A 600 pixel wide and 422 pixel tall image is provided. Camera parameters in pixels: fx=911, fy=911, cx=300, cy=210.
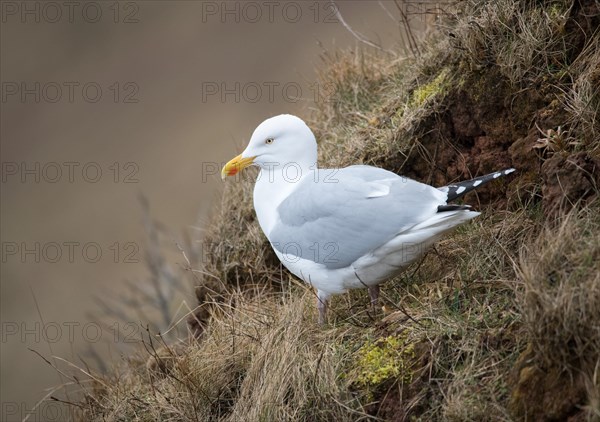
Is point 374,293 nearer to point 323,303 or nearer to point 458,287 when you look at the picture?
point 323,303

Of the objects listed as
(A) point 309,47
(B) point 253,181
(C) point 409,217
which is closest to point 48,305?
(A) point 309,47

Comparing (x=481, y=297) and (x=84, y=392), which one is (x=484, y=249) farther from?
(x=84, y=392)

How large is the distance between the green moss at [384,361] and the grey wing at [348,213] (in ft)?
1.56

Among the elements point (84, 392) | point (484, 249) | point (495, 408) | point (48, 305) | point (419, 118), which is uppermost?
→ point (419, 118)

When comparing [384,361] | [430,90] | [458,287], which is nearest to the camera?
[384,361]

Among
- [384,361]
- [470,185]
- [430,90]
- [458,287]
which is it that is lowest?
[384,361]

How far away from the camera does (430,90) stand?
19.4 ft

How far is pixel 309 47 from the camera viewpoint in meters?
17.3

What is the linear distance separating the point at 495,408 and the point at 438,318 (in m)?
0.66

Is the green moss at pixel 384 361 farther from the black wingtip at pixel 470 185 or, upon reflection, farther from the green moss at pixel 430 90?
the green moss at pixel 430 90

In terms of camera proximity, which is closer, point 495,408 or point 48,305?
point 495,408

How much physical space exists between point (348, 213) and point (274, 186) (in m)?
0.69

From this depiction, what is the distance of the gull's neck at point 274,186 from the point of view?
524cm

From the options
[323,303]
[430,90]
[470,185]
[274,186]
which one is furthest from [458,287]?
[430,90]
